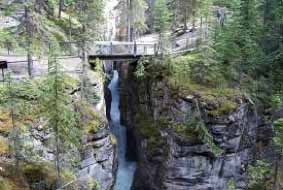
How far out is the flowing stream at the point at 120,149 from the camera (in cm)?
4231

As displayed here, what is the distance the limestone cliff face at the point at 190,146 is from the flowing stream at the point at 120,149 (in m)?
2.12

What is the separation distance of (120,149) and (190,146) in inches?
421

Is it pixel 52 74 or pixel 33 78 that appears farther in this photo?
pixel 33 78

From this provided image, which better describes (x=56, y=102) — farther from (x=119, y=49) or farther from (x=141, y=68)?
(x=119, y=49)

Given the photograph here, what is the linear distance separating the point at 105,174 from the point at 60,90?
10.2 metres

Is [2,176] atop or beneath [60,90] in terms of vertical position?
beneath

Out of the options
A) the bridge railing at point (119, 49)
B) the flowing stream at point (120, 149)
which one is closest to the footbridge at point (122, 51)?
the bridge railing at point (119, 49)

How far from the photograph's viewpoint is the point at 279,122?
3041cm

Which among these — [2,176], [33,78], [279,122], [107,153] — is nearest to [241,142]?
[279,122]

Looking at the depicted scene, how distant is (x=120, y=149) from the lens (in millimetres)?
45625

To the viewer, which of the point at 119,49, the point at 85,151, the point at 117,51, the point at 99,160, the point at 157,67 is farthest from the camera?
the point at 119,49

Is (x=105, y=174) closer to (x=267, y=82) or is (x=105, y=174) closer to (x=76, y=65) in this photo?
(x=76, y=65)

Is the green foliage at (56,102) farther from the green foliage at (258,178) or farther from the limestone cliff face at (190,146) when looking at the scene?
the green foliage at (258,178)

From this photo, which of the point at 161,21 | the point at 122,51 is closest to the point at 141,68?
the point at 122,51
